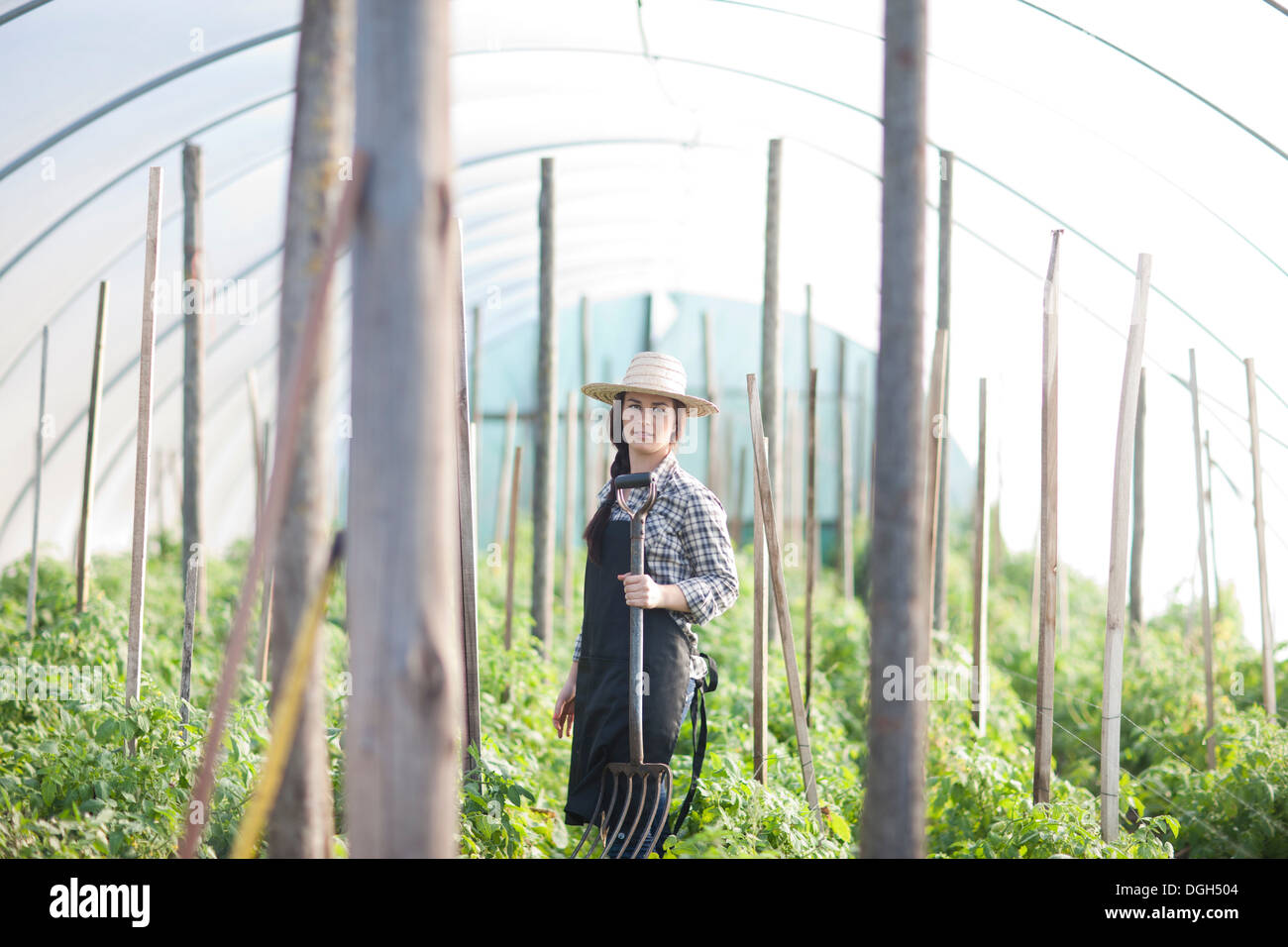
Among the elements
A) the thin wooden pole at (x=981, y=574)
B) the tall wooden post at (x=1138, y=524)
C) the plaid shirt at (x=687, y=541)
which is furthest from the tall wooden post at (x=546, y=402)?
the tall wooden post at (x=1138, y=524)

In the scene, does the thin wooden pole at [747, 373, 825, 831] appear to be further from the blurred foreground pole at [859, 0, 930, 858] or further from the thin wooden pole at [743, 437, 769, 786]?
the blurred foreground pole at [859, 0, 930, 858]

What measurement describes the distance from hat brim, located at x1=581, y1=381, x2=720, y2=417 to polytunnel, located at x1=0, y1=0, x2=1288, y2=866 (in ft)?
3.12

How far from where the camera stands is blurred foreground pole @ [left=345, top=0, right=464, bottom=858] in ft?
4.92

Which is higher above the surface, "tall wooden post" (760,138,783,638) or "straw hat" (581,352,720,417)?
"tall wooden post" (760,138,783,638)

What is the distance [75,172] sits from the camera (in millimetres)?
5945

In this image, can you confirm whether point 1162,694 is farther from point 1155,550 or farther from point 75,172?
point 75,172

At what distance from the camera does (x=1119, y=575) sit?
3.11 metres

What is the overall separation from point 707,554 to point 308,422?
5.10 feet

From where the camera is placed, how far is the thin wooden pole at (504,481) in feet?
29.8

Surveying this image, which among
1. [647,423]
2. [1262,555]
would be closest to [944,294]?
[1262,555]

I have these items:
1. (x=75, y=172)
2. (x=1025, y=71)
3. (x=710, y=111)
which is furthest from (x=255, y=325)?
(x=1025, y=71)

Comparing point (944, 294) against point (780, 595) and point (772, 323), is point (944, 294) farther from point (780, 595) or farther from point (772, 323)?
point (780, 595)

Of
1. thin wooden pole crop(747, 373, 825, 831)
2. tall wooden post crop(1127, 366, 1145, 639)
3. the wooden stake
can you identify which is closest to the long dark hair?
thin wooden pole crop(747, 373, 825, 831)

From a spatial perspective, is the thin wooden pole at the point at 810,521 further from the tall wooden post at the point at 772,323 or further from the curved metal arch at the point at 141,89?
the curved metal arch at the point at 141,89
